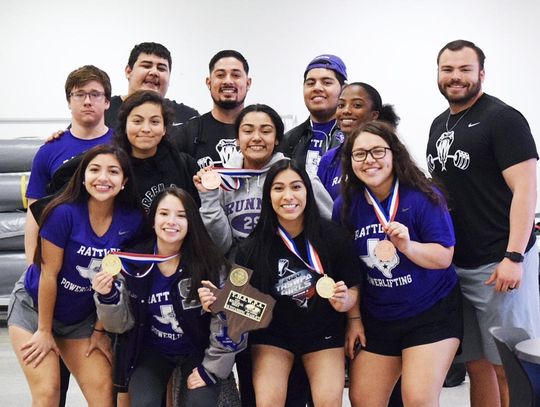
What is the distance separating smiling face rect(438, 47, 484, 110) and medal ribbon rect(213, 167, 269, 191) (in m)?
1.00

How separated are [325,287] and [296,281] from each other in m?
0.17

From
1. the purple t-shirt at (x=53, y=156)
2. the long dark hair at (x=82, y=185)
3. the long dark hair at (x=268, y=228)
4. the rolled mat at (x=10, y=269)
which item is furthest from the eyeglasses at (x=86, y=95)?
the rolled mat at (x=10, y=269)

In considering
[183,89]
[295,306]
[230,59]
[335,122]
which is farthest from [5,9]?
[295,306]

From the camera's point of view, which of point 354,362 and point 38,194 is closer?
point 354,362

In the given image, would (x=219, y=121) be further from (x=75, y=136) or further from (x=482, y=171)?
(x=482, y=171)

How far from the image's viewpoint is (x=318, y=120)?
4148 mm

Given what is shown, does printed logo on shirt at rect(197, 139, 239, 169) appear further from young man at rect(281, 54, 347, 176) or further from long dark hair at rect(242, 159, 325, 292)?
long dark hair at rect(242, 159, 325, 292)

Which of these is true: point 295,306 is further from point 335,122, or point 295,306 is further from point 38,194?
point 38,194

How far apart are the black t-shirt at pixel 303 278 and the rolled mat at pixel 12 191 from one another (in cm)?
411

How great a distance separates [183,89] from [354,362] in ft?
16.5

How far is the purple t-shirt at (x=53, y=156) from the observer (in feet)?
12.2

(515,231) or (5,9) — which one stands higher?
(5,9)

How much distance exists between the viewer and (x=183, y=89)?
7.81 metres

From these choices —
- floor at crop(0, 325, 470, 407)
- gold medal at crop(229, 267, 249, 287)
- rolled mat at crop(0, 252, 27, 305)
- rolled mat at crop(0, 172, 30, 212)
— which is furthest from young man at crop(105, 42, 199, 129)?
rolled mat at crop(0, 252, 27, 305)
